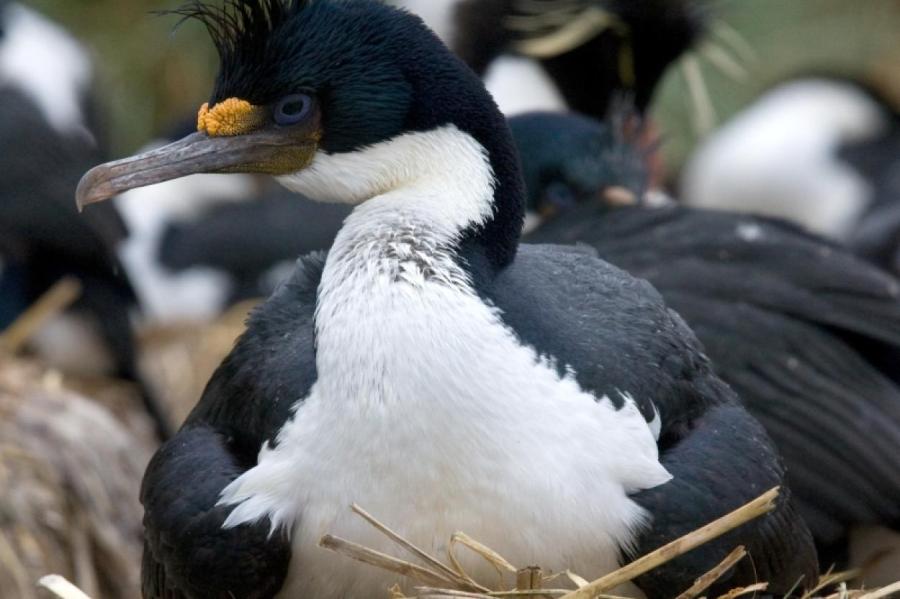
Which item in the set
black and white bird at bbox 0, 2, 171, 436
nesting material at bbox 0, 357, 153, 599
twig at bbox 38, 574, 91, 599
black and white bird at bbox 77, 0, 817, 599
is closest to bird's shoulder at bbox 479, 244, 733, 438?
black and white bird at bbox 77, 0, 817, 599

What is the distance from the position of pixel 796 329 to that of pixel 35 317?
2.39 metres

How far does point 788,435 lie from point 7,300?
2.68 meters

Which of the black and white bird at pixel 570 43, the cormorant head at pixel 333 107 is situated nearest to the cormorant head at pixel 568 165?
the black and white bird at pixel 570 43

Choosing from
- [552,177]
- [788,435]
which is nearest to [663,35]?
→ [552,177]

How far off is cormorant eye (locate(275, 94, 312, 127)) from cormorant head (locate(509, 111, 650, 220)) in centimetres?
183

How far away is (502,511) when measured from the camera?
300 centimetres

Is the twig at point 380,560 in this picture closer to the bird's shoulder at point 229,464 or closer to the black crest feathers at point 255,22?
the bird's shoulder at point 229,464

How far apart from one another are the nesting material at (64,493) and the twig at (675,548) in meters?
2.04

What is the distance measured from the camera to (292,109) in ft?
10.3

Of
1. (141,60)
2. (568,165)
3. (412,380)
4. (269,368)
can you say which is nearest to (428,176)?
(412,380)

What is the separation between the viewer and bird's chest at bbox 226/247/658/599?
2.95 metres

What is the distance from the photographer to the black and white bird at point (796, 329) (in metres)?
4.29

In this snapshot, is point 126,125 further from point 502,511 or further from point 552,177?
point 502,511

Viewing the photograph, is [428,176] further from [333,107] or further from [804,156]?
[804,156]
